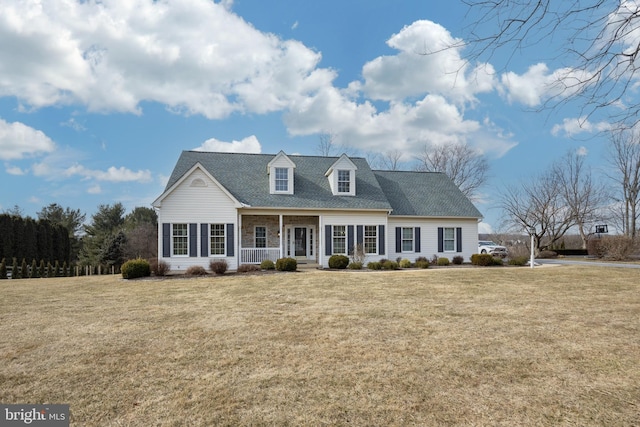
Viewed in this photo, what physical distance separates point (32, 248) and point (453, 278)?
30077 mm

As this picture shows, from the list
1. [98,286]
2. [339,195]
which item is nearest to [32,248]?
[98,286]

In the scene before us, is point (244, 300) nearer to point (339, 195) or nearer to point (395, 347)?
point (395, 347)

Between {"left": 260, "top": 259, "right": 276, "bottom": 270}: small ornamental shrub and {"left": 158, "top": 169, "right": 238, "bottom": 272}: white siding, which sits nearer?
{"left": 260, "top": 259, "right": 276, "bottom": 270}: small ornamental shrub

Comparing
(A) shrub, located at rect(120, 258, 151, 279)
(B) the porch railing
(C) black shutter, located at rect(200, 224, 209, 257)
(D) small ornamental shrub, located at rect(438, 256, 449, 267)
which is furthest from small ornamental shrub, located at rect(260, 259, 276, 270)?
(D) small ornamental shrub, located at rect(438, 256, 449, 267)

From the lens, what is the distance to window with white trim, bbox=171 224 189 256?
18.4 m

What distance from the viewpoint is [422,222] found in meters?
22.5

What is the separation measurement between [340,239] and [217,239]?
661cm

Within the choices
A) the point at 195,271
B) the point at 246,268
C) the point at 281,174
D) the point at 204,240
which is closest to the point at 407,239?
the point at 281,174

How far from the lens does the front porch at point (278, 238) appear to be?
19.7m

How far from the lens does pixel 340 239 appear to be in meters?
20.8

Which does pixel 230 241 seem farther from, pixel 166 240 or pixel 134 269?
pixel 134 269

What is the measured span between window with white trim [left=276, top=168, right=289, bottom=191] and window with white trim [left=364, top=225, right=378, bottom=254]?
5054 mm

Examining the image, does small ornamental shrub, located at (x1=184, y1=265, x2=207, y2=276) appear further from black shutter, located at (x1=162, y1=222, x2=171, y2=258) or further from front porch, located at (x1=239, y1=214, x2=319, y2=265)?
front porch, located at (x1=239, y1=214, x2=319, y2=265)

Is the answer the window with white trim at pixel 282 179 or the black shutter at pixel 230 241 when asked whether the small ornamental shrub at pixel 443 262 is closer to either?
the window with white trim at pixel 282 179
